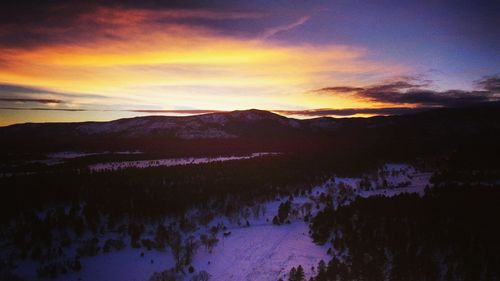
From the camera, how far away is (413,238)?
19.6 meters

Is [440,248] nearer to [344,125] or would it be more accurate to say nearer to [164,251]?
[164,251]

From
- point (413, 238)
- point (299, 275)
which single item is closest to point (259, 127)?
point (413, 238)

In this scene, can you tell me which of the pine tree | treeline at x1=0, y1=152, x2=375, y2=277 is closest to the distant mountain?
treeline at x1=0, y1=152, x2=375, y2=277

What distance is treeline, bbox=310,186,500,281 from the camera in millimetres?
16016

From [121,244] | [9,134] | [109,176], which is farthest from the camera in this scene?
[9,134]

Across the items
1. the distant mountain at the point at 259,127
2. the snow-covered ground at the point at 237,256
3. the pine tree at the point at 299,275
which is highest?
the distant mountain at the point at 259,127

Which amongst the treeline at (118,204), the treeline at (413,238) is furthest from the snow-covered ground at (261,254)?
the treeline at (118,204)

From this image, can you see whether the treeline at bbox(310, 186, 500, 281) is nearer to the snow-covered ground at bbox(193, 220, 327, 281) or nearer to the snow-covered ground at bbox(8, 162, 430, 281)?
the snow-covered ground at bbox(193, 220, 327, 281)

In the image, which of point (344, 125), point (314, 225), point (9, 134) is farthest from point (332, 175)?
point (9, 134)

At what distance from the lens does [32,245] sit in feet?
62.5

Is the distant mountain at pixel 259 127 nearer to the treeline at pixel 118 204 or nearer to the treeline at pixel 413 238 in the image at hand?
the treeline at pixel 118 204

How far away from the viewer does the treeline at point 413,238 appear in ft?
52.5

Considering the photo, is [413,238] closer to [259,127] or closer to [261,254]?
[261,254]

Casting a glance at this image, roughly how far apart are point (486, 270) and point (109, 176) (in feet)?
115
